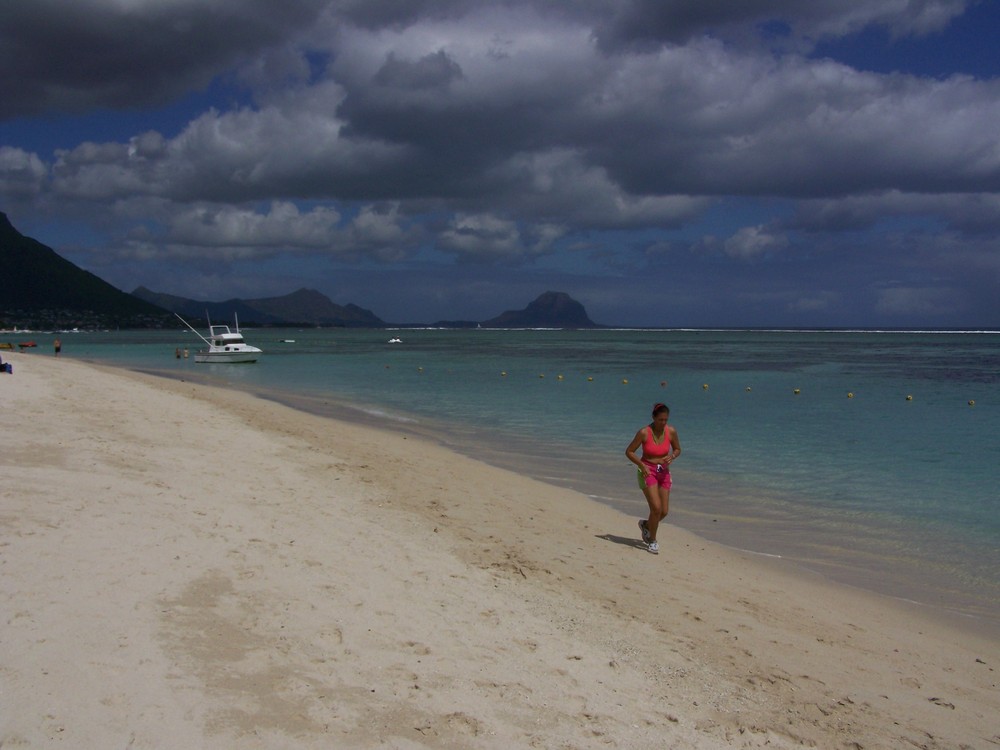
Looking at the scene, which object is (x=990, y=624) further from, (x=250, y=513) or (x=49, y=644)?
(x=49, y=644)

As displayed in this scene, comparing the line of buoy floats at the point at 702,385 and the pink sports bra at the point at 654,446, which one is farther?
the line of buoy floats at the point at 702,385

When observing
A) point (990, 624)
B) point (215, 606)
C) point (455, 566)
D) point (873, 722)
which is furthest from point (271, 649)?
point (990, 624)

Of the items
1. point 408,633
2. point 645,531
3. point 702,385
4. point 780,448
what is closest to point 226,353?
point 702,385

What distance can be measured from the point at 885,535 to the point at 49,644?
36.3ft

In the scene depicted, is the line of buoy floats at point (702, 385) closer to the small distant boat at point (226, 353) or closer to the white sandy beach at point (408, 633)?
the small distant boat at point (226, 353)

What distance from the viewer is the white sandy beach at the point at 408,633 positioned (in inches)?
172

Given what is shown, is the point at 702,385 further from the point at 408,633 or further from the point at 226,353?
the point at 408,633

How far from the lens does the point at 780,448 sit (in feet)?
64.7

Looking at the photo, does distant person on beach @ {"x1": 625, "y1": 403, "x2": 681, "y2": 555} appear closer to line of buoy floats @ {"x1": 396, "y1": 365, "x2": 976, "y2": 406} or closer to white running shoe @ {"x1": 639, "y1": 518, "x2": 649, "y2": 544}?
white running shoe @ {"x1": 639, "y1": 518, "x2": 649, "y2": 544}

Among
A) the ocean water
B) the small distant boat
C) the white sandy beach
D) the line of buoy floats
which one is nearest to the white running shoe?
the white sandy beach

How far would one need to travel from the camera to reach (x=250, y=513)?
841cm

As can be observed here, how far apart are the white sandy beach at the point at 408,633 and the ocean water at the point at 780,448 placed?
1782 millimetres

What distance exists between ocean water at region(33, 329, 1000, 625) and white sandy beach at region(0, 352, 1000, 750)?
70.1 inches

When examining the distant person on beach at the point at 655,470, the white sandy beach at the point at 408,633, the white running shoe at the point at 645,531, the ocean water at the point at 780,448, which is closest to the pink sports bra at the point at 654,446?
the distant person on beach at the point at 655,470
